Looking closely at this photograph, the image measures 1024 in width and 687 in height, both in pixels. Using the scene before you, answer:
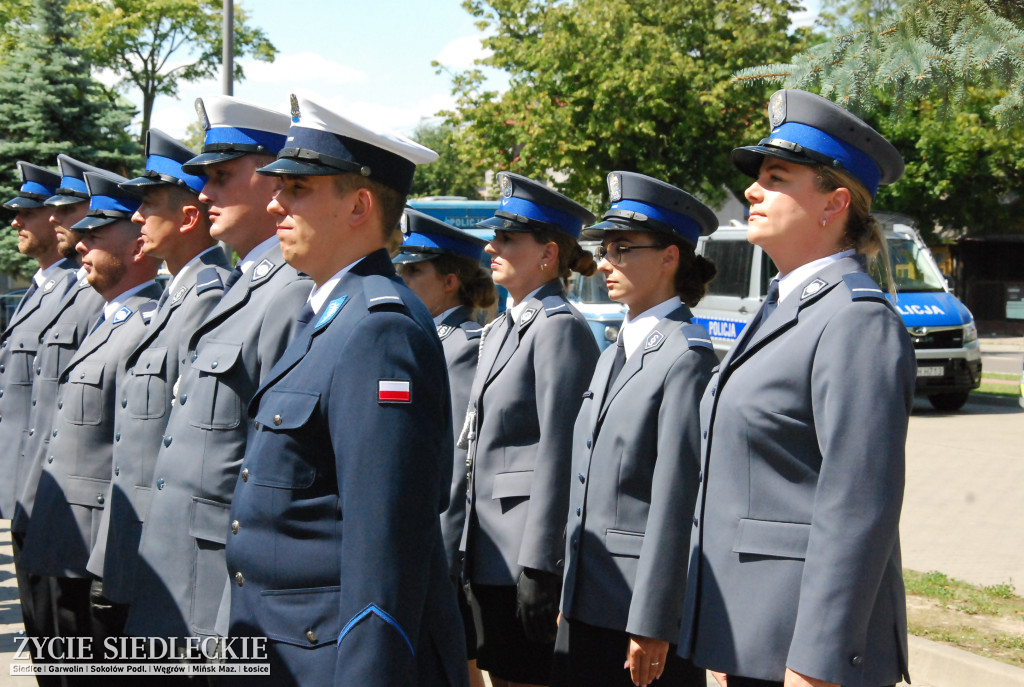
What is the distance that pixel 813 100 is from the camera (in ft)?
9.27

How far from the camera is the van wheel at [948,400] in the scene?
53.5 ft

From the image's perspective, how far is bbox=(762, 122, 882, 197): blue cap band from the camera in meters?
2.78

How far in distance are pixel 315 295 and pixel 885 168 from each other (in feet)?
5.05

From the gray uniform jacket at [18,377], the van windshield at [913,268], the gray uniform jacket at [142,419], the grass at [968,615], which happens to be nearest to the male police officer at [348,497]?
the gray uniform jacket at [142,419]

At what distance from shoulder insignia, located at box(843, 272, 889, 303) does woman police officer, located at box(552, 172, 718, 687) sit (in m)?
0.80

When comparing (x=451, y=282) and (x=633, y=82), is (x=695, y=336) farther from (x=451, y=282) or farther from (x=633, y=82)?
(x=633, y=82)

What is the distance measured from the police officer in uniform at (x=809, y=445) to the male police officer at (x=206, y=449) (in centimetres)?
127

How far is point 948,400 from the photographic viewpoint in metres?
16.4

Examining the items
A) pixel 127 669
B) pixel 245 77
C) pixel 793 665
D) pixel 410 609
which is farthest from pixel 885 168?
pixel 245 77

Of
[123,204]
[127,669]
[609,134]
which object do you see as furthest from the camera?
[609,134]

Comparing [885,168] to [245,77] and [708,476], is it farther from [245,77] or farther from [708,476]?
[245,77]

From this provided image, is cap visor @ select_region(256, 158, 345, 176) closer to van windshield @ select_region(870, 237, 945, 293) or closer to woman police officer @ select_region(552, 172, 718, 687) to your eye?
woman police officer @ select_region(552, 172, 718, 687)

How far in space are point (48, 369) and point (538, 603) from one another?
2.66 m

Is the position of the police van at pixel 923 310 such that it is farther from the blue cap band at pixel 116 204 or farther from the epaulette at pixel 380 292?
the epaulette at pixel 380 292
